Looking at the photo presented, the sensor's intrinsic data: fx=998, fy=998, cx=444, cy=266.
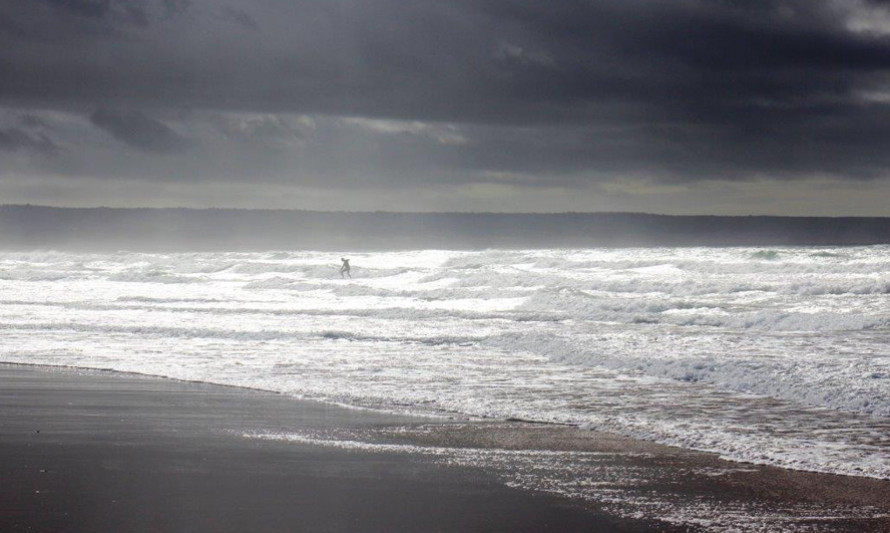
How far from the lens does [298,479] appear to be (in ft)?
25.6

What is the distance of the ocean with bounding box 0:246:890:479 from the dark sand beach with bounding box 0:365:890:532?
2.51ft

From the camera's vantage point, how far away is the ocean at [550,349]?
34.8 feet

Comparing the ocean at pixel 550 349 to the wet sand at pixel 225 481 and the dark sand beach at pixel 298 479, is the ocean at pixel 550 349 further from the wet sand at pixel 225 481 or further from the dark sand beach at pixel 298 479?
the wet sand at pixel 225 481

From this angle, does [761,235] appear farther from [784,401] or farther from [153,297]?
[784,401]

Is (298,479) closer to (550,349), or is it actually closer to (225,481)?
(225,481)

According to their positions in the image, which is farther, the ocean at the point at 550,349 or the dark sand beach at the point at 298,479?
the ocean at the point at 550,349

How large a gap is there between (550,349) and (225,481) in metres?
9.69

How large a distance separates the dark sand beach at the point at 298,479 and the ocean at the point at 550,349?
0.77 m

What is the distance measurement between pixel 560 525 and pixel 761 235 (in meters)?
133

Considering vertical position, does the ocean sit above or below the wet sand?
above

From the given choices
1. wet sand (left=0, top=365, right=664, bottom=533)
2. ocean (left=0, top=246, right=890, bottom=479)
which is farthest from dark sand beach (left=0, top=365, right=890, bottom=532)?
ocean (left=0, top=246, right=890, bottom=479)

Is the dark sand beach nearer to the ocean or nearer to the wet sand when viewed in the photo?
the wet sand

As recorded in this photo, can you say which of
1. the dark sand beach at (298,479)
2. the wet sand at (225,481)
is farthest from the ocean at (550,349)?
the wet sand at (225,481)

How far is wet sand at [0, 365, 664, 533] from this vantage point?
6.59 metres
